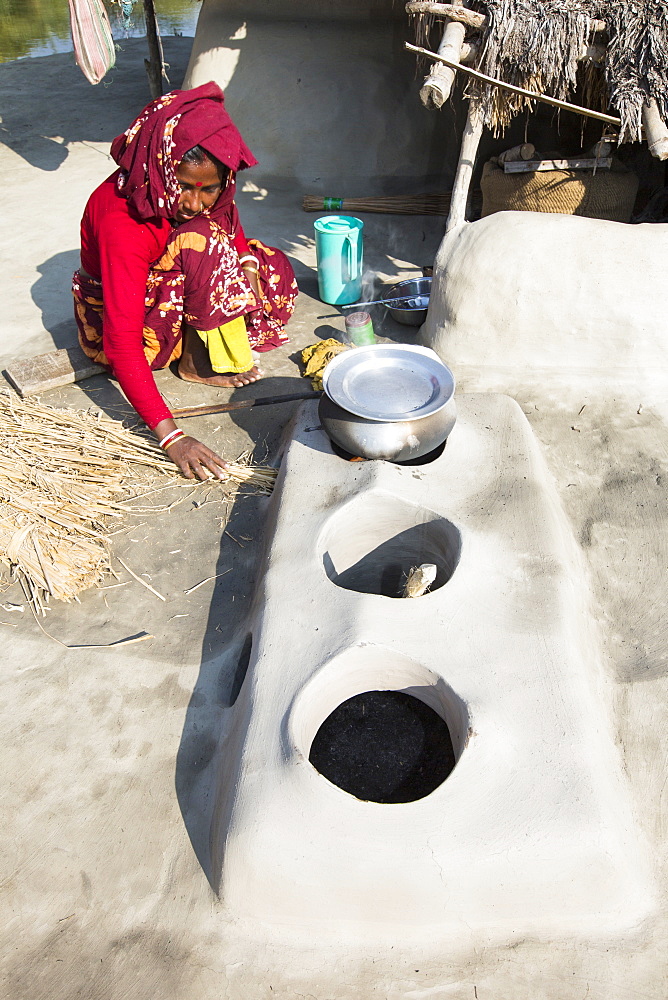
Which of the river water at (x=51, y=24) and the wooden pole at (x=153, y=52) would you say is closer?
the wooden pole at (x=153, y=52)

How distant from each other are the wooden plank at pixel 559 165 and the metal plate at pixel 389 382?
2604 mm

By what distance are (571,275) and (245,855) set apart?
113 inches

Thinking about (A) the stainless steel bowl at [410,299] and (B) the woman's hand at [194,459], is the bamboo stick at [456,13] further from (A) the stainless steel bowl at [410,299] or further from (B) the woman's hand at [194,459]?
(B) the woman's hand at [194,459]

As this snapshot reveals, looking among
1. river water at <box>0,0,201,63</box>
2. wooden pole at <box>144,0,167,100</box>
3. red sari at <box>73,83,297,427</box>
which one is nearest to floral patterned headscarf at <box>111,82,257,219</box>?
red sari at <box>73,83,297,427</box>

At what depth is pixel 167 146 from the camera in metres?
2.77

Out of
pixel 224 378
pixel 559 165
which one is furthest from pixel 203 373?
pixel 559 165

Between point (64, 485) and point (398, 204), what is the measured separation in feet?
12.9

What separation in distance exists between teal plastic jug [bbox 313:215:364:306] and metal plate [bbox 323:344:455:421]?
5.90ft

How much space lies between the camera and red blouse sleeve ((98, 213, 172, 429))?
9.43 ft

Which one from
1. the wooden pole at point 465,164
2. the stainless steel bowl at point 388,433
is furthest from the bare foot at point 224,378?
the wooden pole at point 465,164

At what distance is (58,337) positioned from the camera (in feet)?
14.1

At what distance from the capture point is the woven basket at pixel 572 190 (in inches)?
182

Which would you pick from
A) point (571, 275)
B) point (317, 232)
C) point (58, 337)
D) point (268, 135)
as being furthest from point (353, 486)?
point (268, 135)

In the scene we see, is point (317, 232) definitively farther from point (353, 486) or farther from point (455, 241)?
point (353, 486)
